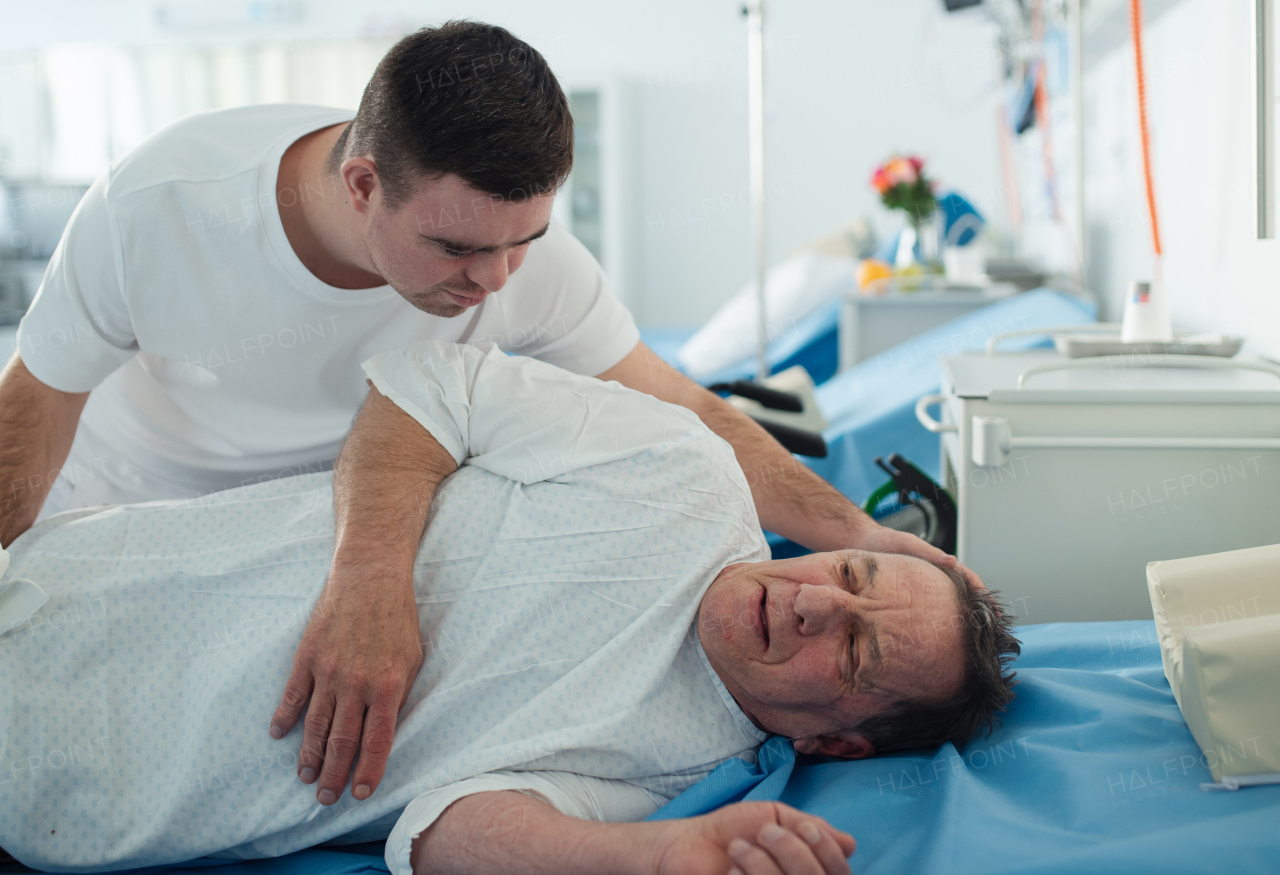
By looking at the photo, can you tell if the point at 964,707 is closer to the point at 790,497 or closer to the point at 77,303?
the point at 790,497

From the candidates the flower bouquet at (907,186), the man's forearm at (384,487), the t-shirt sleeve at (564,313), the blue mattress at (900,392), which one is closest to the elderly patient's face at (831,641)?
the man's forearm at (384,487)

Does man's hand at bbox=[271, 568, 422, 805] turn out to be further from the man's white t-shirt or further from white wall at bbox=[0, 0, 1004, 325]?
white wall at bbox=[0, 0, 1004, 325]

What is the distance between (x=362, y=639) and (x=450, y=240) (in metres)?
0.50

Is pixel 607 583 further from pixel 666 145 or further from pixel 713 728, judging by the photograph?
pixel 666 145

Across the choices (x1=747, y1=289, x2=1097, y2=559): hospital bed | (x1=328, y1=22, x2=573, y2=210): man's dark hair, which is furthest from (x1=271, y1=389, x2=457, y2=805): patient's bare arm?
(x1=747, y1=289, x2=1097, y2=559): hospital bed

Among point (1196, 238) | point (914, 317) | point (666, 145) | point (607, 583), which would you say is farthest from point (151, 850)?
point (666, 145)

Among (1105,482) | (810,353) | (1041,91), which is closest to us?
(1105,482)

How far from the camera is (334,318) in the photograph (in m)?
1.43

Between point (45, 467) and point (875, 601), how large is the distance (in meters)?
1.09

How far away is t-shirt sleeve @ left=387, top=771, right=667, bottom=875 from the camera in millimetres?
859

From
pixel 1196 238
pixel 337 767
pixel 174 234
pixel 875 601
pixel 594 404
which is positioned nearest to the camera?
pixel 337 767

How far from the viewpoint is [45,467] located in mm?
1298

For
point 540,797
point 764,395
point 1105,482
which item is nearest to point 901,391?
point 764,395

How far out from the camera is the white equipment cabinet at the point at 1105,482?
1.23 m
